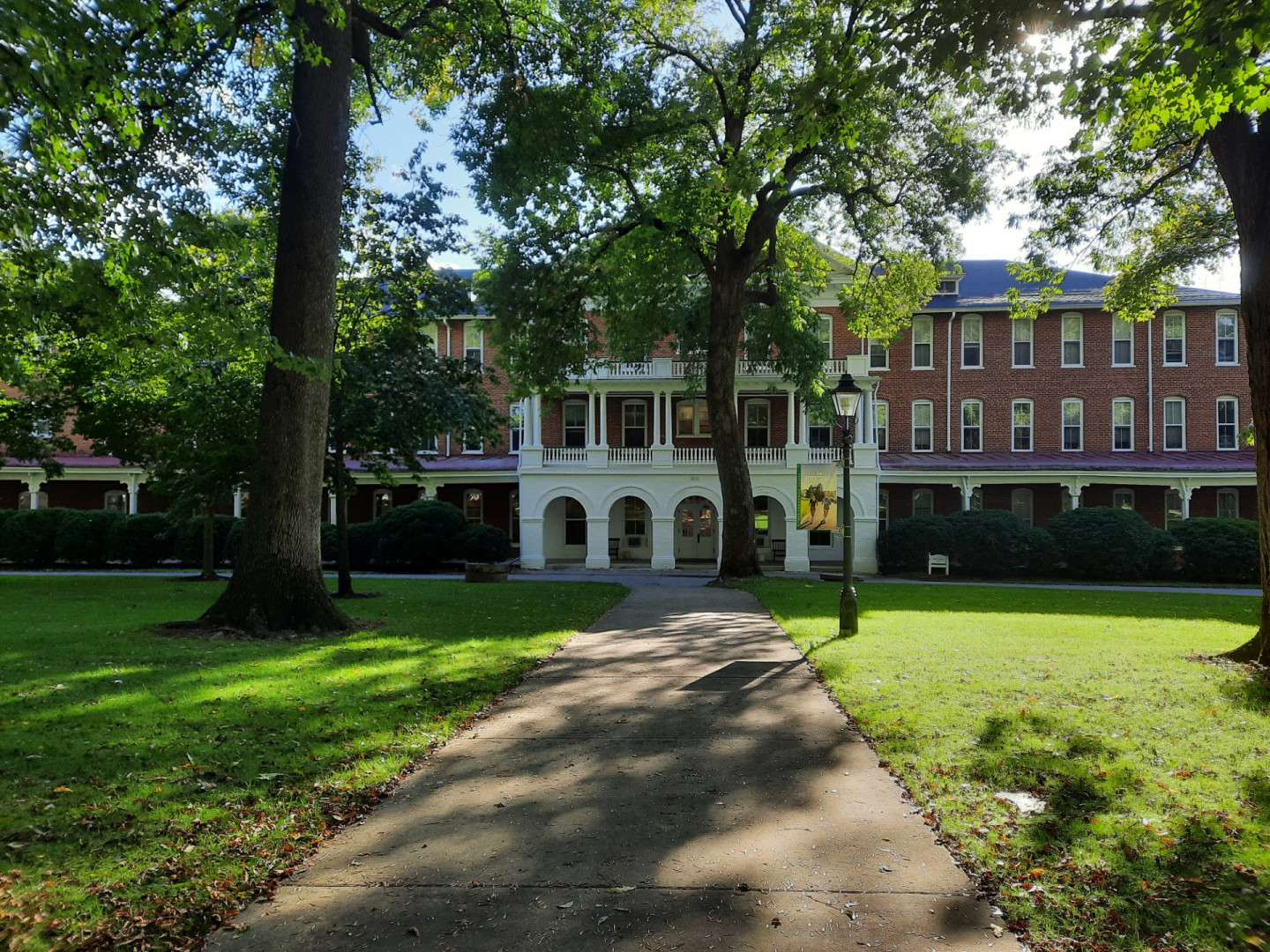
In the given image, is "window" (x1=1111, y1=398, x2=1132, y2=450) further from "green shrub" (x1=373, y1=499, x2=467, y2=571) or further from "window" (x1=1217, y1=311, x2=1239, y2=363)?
"green shrub" (x1=373, y1=499, x2=467, y2=571)

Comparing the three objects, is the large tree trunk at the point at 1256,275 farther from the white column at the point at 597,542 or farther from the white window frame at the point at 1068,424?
the white window frame at the point at 1068,424

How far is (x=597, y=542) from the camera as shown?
104 feet

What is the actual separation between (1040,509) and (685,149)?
22.5 metres

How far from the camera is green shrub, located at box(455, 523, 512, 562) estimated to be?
29484 millimetres

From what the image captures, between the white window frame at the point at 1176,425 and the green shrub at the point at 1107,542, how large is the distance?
8.94 m

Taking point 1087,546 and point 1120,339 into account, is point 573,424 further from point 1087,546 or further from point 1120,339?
point 1120,339

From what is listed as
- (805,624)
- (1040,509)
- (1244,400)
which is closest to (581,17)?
(805,624)

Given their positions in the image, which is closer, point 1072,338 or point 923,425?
point 1072,338

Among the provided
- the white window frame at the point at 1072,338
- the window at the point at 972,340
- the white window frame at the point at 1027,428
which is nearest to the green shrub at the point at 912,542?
the white window frame at the point at 1027,428

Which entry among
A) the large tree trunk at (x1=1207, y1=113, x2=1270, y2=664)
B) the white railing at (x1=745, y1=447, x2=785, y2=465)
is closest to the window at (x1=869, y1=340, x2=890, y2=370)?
the white railing at (x1=745, y1=447, x2=785, y2=465)

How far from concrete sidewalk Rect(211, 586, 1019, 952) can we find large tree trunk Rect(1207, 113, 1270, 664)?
6110mm

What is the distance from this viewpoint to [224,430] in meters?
18.5

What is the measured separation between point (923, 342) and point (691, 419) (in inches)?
419

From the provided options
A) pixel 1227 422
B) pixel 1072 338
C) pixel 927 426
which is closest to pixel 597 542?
pixel 927 426
